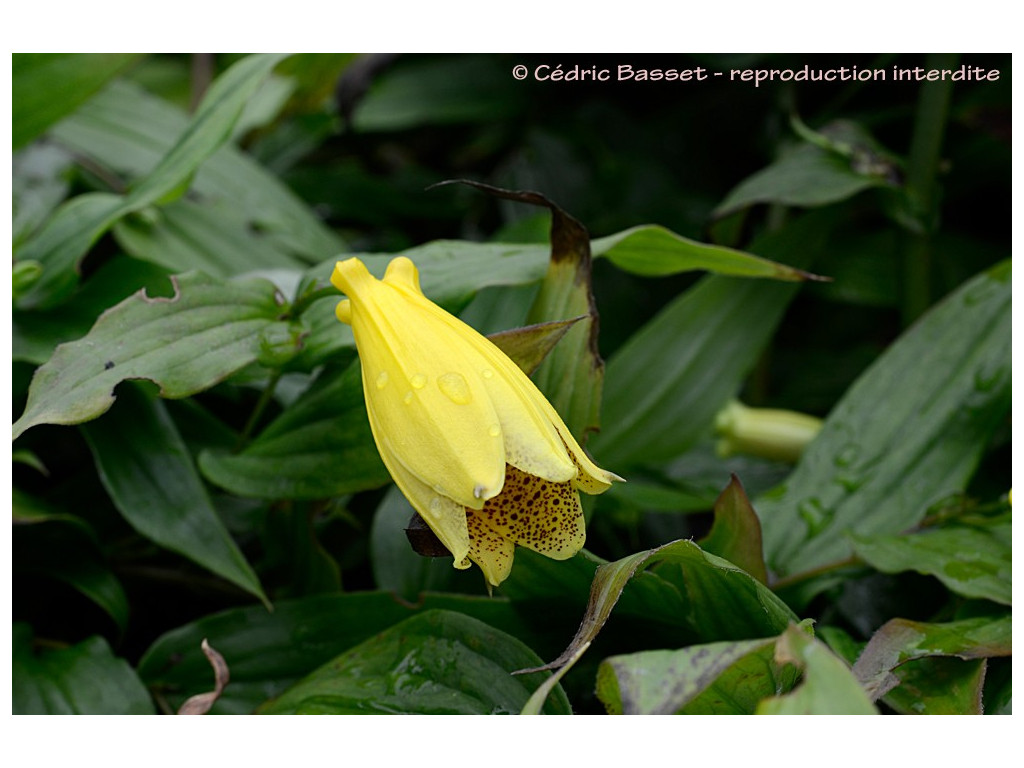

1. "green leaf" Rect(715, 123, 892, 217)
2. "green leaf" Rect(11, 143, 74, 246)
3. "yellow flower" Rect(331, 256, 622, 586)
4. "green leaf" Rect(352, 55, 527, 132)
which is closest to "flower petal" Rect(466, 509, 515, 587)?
"yellow flower" Rect(331, 256, 622, 586)

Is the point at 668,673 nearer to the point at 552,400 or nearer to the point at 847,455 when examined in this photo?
the point at 552,400

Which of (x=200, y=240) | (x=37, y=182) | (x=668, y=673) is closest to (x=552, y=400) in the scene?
(x=668, y=673)

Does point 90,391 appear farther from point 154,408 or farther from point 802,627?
point 802,627

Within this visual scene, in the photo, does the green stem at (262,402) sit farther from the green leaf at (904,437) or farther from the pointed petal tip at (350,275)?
the green leaf at (904,437)

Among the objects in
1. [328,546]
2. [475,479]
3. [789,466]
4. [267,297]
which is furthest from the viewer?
[789,466]

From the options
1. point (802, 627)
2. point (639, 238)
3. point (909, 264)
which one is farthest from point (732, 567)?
point (909, 264)
